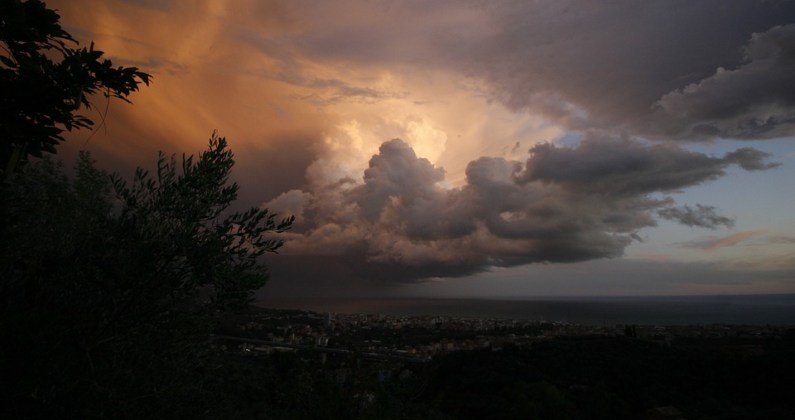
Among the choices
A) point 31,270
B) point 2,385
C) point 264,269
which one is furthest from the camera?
point 264,269

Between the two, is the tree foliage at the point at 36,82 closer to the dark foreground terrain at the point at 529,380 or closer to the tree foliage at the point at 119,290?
the tree foliage at the point at 119,290

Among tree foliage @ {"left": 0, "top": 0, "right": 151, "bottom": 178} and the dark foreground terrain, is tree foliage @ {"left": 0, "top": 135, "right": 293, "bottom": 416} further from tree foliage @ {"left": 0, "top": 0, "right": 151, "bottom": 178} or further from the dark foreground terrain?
the dark foreground terrain

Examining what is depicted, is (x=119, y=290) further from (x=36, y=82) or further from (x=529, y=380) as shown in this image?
(x=529, y=380)

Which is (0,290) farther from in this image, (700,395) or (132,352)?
(700,395)

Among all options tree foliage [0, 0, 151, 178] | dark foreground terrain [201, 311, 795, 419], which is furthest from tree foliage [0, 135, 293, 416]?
dark foreground terrain [201, 311, 795, 419]

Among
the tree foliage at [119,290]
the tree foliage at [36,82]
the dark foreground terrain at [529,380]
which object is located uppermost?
the tree foliage at [36,82]

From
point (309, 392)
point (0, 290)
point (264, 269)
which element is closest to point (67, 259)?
point (0, 290)

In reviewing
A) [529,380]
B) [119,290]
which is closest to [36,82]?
[119,290]

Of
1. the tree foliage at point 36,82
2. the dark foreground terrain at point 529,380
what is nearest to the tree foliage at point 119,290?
the tree foliage at point 36,82
